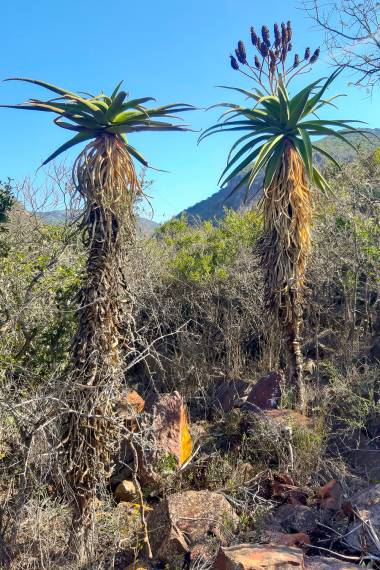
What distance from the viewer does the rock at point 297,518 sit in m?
5.34

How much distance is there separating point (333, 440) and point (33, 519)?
14.2ft

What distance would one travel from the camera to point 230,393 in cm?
888

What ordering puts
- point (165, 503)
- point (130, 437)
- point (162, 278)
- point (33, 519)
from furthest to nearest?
point (162, 278)
point (165, 503)
point (130, 437)
point (33, 519)

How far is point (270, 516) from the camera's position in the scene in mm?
5617

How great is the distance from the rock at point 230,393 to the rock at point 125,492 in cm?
242

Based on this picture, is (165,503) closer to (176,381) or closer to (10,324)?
(10,324)

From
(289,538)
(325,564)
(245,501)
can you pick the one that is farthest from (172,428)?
(325,564)

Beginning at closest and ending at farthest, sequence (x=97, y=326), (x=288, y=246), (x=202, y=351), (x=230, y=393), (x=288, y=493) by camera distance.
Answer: (x=97, y=326) → (x=288, y=493) → (x=288, y=246) → (x=230, y=393) → (x=202, y=351)

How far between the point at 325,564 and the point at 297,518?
1.38 m

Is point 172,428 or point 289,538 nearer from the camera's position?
point 289,538

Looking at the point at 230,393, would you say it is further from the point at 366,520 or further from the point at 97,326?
the point at 97,326

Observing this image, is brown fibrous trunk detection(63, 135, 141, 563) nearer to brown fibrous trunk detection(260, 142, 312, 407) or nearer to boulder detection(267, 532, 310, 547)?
boulder detection(267, 532, 310, 547)

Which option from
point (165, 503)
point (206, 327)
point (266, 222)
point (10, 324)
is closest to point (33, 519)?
point (165, 503)

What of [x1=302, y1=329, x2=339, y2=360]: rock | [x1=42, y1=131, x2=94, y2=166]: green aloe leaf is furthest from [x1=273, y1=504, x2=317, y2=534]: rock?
[x1=302, y1=329, x2=339, y2=360]: rock
